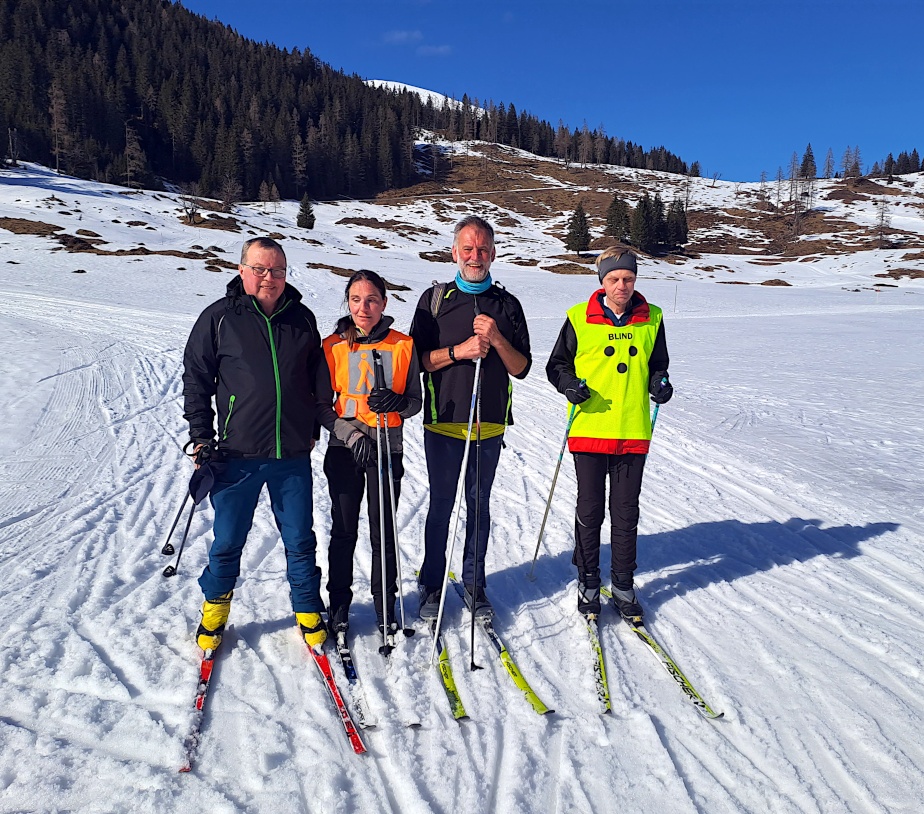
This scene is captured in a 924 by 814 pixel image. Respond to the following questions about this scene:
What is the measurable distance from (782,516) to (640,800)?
12.1 ft

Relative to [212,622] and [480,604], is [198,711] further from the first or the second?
[480,604]

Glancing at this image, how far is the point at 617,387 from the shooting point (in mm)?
3404

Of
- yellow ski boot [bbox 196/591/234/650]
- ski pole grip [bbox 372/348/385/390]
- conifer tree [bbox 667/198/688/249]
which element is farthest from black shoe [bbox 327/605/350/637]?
conifer tree [bbox 667/198/688/249]

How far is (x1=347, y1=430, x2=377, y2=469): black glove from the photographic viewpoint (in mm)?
3002

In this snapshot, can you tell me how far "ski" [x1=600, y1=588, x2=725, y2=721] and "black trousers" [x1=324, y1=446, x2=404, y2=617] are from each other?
1485 mm

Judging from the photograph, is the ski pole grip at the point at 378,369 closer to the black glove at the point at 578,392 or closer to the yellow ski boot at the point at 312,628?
the black glove at the point at 578,392

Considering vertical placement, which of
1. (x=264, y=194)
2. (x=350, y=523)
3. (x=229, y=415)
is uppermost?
(x=264, y=194)

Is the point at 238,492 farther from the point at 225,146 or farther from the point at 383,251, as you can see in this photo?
the point at 225,146

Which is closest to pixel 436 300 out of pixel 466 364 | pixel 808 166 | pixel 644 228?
pixel 466 364

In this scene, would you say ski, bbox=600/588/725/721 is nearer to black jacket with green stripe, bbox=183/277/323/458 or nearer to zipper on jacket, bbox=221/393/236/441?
black jacket with green stripe, bbox=183/277/323/458

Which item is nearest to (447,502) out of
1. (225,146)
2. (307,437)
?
(307,437)

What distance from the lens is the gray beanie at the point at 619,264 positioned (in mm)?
3299

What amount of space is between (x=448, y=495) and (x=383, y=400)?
0.76m

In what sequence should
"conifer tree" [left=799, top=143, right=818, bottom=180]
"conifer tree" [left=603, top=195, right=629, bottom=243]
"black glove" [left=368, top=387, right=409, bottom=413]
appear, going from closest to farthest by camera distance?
"black glove" [left=368, top=387, right=409, bottom=413], "conifer tree" [left=603, top=195, right=629, bottom=243], "conifer tree" [left=799, top=143, right=818, bottom=180]
